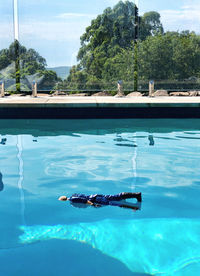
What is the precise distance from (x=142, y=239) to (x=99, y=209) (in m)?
0.88

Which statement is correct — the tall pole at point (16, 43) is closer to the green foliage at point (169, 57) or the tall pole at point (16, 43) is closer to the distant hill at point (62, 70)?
the distant hill at point (62, 70)

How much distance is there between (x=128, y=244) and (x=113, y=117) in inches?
304

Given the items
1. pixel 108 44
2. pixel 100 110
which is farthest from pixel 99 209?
pixel 108 44

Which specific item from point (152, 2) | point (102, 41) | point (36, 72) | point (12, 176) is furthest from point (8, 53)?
point (12, 176)

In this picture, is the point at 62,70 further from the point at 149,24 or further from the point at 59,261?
the point at 149,24

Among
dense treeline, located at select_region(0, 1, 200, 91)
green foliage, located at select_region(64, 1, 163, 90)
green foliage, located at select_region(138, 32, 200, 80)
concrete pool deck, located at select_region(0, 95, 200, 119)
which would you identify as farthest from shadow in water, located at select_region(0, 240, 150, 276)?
green foliage, located at select_region(138, 32, 200, 80)

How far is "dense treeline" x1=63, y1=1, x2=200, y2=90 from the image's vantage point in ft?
69.7

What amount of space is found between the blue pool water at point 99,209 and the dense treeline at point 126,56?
11290 millimetres

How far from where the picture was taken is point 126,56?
21.8 m

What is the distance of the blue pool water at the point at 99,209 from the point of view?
337 centimetres

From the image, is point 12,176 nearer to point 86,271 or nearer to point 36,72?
point 86,271

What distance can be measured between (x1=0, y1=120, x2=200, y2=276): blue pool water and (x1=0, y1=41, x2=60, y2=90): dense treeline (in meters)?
10.1

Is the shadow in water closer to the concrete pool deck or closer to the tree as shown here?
the concrete pool deck

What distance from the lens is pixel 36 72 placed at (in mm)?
19469
